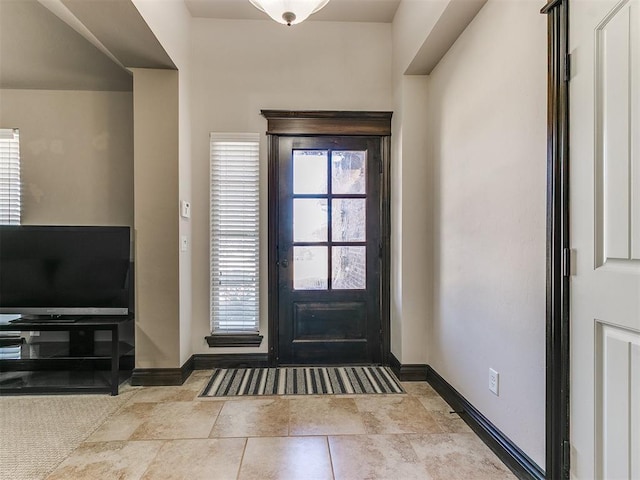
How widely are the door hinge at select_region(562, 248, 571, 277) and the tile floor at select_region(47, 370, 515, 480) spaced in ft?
3.37

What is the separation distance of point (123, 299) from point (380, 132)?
2.57 metres

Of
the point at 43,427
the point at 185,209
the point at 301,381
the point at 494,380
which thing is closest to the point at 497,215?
the point at 494,380

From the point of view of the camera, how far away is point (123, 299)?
2.64 metres

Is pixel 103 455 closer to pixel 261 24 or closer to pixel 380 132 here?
pixel 380 132

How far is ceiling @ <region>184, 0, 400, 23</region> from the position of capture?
2805 mm

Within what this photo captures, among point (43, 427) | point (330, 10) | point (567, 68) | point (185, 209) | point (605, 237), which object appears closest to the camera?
point (605, 237)

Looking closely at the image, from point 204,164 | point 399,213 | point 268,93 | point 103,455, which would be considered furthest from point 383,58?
point 103,455

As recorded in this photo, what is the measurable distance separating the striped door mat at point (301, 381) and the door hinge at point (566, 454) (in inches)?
49.9

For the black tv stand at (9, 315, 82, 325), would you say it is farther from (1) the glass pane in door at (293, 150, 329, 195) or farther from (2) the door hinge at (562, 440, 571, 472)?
(2) the door hinge at (562, 440, 571, 472)

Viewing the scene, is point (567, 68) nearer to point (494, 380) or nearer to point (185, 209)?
point (494, 380)

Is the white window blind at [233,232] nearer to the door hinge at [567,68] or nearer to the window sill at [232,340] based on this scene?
the window sill at [232,340]

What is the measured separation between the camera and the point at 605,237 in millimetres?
1183

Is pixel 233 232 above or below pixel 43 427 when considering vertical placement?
above

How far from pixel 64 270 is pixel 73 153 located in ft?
3.60
